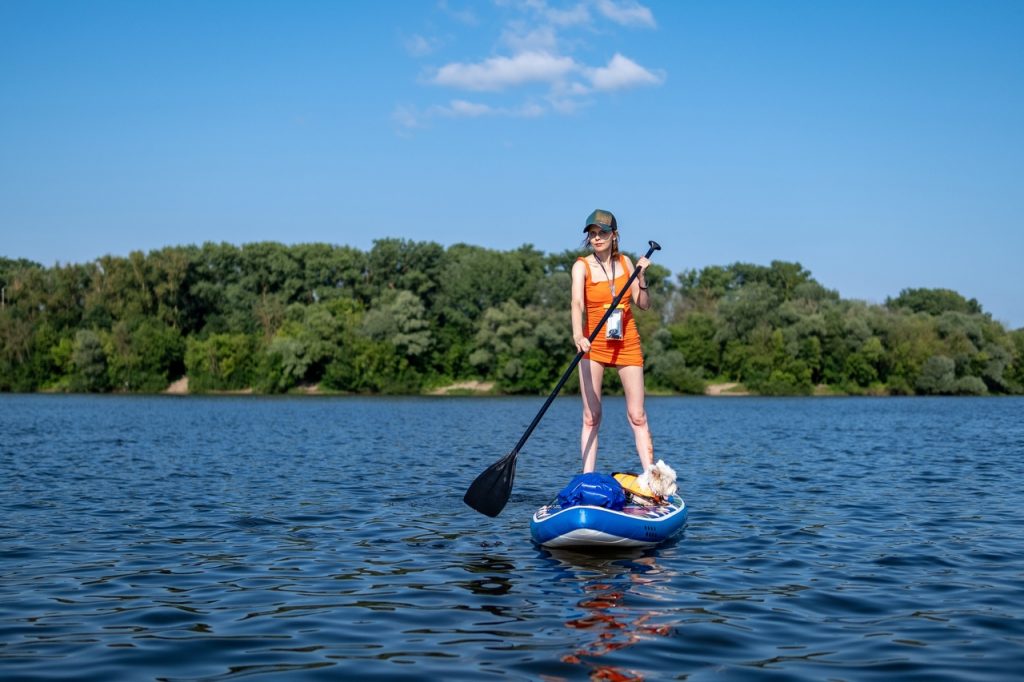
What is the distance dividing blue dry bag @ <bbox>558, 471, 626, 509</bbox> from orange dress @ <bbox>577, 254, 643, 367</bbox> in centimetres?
151

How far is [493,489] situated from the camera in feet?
30.6

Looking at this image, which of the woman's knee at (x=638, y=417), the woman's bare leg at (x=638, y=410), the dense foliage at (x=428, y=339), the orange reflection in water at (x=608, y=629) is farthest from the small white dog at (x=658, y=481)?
the dense foliage at (x=428, y=339)

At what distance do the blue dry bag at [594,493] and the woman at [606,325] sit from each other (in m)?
0.97

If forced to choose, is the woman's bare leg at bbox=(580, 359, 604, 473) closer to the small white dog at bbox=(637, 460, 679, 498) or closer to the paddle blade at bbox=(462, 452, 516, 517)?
the small white dog at bbox=(637, 460, 679, 498)

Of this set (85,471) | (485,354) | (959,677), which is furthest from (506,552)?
(485,354)

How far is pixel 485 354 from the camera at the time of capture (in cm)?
7462

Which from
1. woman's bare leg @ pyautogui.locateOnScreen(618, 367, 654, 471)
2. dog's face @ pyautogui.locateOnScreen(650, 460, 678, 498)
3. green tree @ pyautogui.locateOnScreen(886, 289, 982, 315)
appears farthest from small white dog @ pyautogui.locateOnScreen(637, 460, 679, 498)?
green tree @ pyautogui.locateOnScreen(886, 289, 982, 315)

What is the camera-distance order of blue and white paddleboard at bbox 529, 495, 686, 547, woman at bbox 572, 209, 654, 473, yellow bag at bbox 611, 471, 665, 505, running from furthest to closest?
woman at bbox 572, 209, 654, 473
yellow bag at bbox 611, 471, 665, 505
blue and white paddleboard at bbox 529, 495, 686, 547

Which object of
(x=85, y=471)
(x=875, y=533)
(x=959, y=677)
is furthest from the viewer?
(x=85, y=471)

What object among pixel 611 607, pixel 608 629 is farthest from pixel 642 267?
pixel 608 629

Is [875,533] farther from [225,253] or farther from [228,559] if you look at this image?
[225,253]

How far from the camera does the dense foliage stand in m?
74.6

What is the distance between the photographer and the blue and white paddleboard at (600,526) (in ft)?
26.2

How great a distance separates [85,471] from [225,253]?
79097 millimetres
